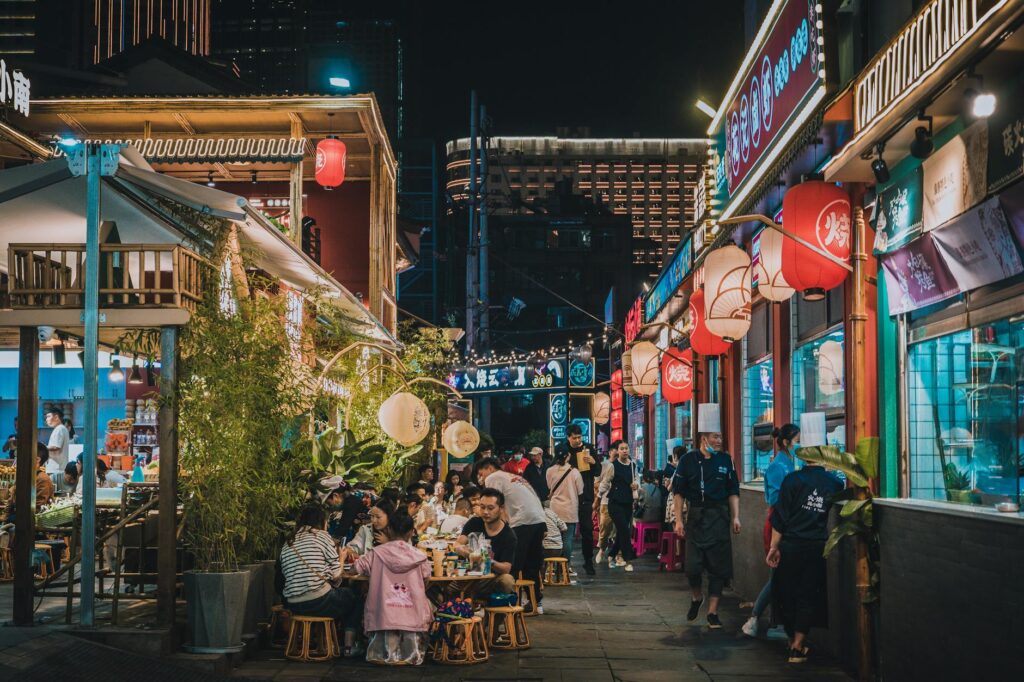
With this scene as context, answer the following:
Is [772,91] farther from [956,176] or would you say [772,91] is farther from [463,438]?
[463,438]

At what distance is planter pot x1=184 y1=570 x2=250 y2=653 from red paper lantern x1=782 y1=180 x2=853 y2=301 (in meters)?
5.83

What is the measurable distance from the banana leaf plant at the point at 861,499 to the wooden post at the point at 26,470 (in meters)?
6.76

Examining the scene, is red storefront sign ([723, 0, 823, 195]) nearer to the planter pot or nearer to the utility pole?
the planter pot

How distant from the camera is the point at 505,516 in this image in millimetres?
11398

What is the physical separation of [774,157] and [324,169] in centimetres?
1163

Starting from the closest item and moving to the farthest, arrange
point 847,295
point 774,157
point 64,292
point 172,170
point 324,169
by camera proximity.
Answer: point 64,292 → point 847,295 → point 774,157 → point 324,169 → point 172,170

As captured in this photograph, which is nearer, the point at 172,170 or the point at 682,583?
the point at 682,583

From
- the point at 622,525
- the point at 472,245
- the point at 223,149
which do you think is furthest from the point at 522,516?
the point at 472,245

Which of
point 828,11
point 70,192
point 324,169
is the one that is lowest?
point 70,192

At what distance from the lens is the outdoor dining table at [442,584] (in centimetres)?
1038

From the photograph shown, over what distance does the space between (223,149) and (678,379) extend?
9634mm

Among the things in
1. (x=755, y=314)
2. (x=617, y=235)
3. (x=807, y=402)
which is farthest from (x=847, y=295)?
(x=617, y=235)

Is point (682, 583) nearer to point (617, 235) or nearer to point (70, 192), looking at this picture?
point (70, 192)

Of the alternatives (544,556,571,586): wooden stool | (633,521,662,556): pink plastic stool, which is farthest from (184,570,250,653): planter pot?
(633,521,662,556): pink plastic stool
